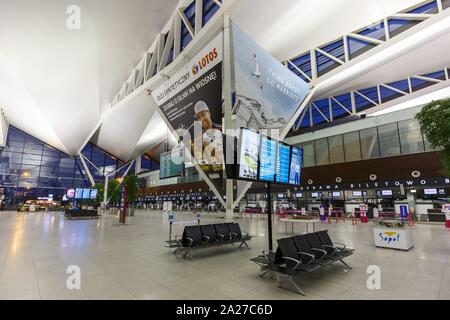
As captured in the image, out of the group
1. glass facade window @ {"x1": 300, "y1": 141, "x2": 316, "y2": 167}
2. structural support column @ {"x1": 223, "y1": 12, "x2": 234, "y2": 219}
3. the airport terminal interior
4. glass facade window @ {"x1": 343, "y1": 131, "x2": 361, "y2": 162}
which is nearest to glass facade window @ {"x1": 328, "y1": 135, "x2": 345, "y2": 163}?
the airport terminal interior

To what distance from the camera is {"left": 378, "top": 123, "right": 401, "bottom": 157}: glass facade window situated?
67.7ft

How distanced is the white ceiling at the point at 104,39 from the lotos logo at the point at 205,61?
292cm

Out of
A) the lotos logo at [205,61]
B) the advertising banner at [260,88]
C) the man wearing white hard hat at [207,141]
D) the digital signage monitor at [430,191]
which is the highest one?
the lotos logo at [205,61]

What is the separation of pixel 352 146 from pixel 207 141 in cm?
1578

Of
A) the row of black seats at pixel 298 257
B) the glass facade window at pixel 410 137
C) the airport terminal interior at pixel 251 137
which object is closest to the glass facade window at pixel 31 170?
the airport terminal interior at pixel 251 137

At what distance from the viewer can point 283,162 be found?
688 cm

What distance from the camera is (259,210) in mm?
25359

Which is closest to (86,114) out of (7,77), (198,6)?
(7,77)

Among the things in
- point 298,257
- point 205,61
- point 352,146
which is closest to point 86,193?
point 205,61

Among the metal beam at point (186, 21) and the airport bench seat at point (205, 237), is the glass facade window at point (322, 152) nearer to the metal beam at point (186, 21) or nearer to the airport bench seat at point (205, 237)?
the metal beam at point (186, 21)

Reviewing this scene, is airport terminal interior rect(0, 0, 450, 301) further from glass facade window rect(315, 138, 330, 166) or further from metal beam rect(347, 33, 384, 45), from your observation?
metal beam rect(347, 33, 384, 45)

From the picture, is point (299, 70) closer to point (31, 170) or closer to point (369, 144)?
point (369, 144)

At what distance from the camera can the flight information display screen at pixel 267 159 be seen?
20.0ft

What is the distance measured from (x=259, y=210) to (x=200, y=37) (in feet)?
59.4
